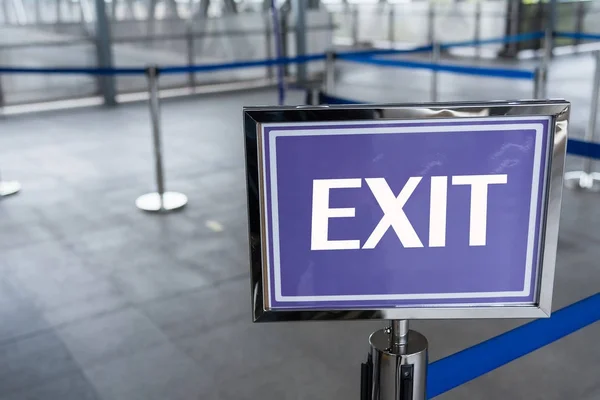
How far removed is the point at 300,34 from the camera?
13266mm

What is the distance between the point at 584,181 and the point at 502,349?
16.7ft

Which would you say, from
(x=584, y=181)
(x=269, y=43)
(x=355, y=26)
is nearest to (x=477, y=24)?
(x=355, y=26)

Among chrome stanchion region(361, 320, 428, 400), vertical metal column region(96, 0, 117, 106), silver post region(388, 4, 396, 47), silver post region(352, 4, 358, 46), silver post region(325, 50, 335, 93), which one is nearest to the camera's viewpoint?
chrome stanchion region(361, 320, 428, 400)

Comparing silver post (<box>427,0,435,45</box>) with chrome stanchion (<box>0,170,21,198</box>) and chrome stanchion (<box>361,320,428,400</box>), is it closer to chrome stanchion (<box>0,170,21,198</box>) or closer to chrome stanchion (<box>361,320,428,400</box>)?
chrome stanchion (<box>0,170,21,198</box>)

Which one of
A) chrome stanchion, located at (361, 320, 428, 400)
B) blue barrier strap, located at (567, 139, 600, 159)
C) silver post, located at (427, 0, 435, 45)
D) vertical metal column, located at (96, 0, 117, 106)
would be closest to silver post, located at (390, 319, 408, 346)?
chrome stanchion, located at (361, 320, 428, 400)

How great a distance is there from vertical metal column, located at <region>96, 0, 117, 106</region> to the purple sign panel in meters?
10.7

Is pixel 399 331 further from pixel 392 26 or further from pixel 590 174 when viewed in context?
pixel 392 26

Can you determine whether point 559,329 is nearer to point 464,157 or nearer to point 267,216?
point 464,157

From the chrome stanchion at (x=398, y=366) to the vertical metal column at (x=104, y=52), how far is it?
10.7 m

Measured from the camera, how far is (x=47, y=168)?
24.3 ft

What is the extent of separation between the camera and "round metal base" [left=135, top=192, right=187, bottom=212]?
231 inches

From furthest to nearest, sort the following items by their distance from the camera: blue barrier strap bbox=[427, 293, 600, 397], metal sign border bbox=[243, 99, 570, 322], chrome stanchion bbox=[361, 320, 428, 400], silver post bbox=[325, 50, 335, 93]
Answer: silver post bbox=[325, 50, 335, 93], blue barrier strap bbox=[427, 293, 600, 397], chrome stanchion bbox=[361, 320, 428, 400], metal sign border bbox=[243, 99, 570, 322]

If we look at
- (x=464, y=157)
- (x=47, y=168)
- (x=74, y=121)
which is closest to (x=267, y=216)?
(x=464, y=157)

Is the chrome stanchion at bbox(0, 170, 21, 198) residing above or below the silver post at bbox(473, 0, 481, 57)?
below
